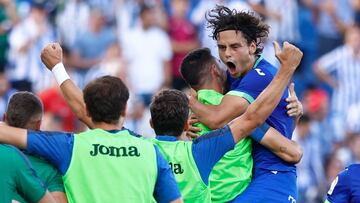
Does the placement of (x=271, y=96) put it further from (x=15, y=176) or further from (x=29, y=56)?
(x=29, y=56)

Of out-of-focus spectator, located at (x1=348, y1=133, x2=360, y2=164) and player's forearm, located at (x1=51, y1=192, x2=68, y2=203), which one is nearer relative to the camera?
player's forearm, located at (x1=51, y1=192, x2=68, y2=203)

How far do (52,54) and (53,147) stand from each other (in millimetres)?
1264

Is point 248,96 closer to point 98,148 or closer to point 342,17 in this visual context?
point 98,148

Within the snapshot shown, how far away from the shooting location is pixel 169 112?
7598 millimetres

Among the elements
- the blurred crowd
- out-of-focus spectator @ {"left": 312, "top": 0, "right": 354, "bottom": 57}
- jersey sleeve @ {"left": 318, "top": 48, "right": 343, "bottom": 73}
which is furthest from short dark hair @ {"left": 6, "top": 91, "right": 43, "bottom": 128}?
out-of-focus spectator @ {"left": 312, "top": 0, "right": 354, "bottom": 57}

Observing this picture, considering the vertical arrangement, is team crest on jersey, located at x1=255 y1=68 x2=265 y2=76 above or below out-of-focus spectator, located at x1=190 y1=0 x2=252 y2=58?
below

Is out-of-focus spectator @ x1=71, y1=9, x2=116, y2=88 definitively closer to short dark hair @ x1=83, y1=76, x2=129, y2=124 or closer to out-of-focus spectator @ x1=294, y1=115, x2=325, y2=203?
out-of-focus spectator @ x1=294, y1=115, x2=325, y2=203

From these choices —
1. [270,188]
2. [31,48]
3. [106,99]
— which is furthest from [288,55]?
[31,48]

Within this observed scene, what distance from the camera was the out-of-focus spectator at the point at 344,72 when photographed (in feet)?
63.1

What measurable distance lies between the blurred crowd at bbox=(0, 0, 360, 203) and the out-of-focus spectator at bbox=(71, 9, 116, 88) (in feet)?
0.05

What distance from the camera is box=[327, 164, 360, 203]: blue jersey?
838 centimetres

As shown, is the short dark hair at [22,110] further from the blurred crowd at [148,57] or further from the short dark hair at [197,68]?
the blurred crowd at [148,57]

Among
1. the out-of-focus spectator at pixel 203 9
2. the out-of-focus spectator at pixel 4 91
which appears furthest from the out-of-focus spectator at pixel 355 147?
the out-of-focus spectator at pixel 4 91

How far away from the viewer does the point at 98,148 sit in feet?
23.1
